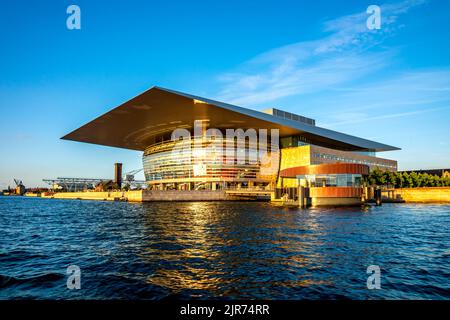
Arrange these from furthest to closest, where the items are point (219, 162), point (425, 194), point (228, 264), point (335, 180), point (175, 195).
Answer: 1. point (219, 162)
2. point (175, 195)
3. point (425, 194)
4. point (335, 180)
5. point (228, 264)

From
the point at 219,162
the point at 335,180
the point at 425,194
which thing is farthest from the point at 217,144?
the point at 425,194

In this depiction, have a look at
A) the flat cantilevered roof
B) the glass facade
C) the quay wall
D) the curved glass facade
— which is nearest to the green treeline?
the flat cantilevered roof

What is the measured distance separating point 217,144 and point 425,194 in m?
48.2

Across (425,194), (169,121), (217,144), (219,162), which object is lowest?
(425,194)

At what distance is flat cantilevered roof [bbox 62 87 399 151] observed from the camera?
6284cm

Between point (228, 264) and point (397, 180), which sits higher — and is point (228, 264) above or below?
below

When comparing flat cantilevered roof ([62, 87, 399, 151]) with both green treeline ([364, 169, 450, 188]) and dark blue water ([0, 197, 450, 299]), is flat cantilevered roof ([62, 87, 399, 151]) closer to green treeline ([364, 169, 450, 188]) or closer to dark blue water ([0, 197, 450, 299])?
green treeline ([364, 169, 450, 188])

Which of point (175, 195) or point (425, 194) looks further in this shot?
point (175, 195)

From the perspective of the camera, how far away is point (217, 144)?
8562 centimetres

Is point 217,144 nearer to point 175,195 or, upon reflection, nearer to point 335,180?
point 175,195

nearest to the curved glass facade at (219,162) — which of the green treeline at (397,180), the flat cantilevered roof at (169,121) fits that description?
the flat cantilevered roof at (169,121)

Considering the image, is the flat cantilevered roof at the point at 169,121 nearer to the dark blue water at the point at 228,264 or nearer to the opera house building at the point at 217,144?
the opera house building at the point at 217,144
